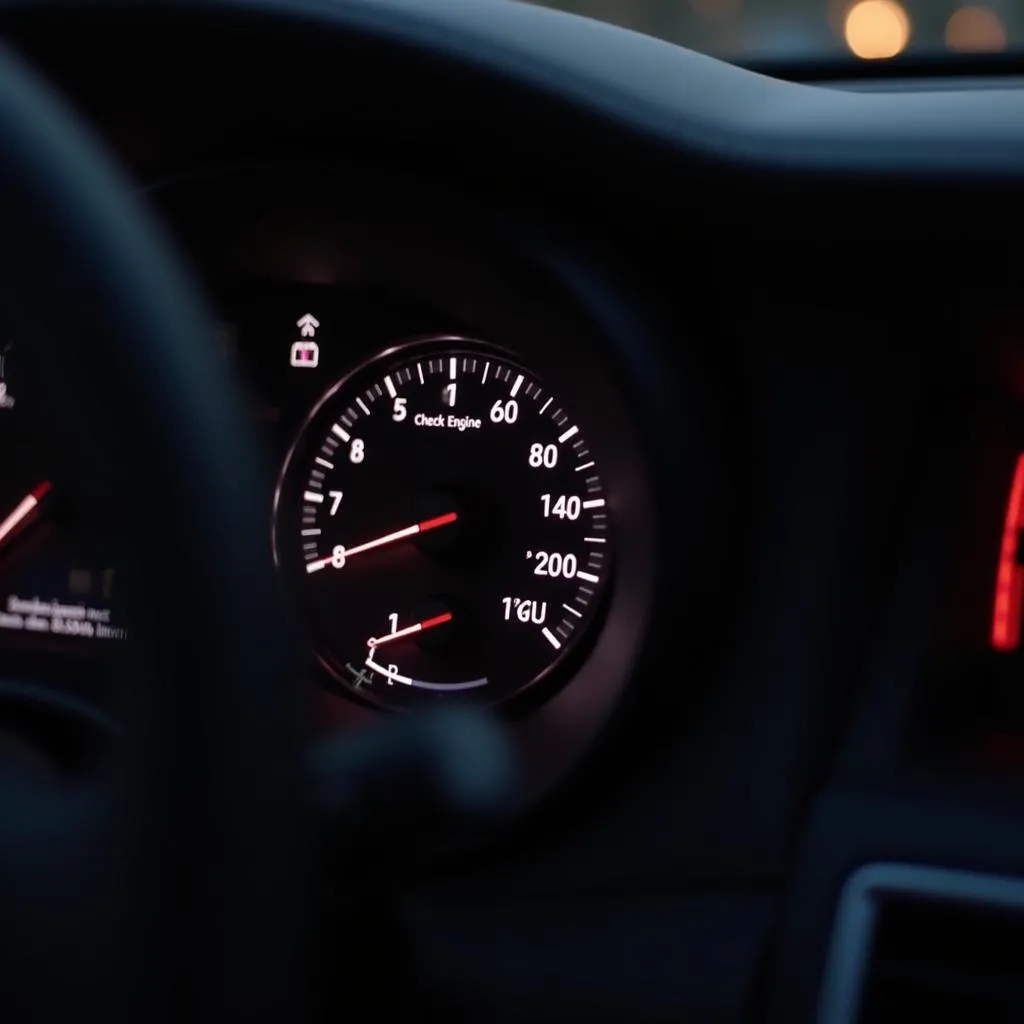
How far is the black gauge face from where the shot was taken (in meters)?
1.71

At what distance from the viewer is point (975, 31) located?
1854 millimetres

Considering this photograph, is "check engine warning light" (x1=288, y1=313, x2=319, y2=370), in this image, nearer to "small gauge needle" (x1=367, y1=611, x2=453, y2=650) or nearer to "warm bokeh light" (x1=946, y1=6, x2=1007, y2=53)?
"small gauge needle" (x1=367, y1=611, x2=453, y2=650)

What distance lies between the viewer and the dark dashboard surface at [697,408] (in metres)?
1.47

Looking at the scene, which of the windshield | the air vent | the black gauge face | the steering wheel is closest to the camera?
the steering wheel

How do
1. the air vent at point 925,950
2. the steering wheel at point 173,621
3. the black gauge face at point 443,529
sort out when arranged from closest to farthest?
the steering wheel at point 173,621
the air vent at point 925,950
the black gauge face at point 443,529

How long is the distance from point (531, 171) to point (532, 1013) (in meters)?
0.69

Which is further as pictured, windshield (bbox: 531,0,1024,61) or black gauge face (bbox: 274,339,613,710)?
windshield (bbox: 531,0,1024,61)

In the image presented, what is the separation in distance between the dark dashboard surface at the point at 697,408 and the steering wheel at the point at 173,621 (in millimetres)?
696

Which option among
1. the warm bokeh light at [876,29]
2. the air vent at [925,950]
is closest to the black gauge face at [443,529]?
the air vent at [925,950]

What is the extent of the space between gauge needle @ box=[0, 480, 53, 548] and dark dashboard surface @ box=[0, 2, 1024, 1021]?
258 millimetres

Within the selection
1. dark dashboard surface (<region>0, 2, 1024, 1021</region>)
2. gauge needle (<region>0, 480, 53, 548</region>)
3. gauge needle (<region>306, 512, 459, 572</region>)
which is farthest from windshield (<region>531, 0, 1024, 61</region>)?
gauge needle (<region>0, 480, 53, 548</region>)

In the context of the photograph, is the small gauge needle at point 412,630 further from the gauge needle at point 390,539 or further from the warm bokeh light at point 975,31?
the warm bokeh light at point 975,31

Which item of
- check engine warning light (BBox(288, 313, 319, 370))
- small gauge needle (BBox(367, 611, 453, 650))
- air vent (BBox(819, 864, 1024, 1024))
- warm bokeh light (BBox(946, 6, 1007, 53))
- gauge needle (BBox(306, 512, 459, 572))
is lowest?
air vent (BBox(819, 864, 1024, 1024))

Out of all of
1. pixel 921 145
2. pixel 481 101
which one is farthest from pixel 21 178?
pixel 921 145
